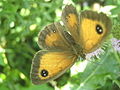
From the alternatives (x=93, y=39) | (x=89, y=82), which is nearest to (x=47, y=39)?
(x=93, y=39)

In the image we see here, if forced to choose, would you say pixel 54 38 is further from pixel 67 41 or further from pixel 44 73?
pixel 44 73

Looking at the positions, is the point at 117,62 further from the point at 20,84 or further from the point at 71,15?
the point at 20,84

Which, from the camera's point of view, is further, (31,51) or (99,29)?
(31,51)

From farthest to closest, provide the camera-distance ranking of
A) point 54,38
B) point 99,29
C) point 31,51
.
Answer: point 31,51
point 54,38
point 99,29

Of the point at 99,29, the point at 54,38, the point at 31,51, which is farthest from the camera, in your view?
the point at 31,51

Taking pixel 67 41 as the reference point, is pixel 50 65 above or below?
below

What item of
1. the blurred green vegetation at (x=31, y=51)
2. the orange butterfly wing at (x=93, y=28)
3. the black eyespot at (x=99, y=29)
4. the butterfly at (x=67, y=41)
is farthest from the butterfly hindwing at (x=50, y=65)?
the blurred green vegetation at (x=31, y=51)

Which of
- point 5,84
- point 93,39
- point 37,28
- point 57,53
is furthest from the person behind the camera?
point 37,28

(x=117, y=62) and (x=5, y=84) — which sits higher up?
(x=5, y=84)

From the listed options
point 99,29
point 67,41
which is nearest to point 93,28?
point 99,29
